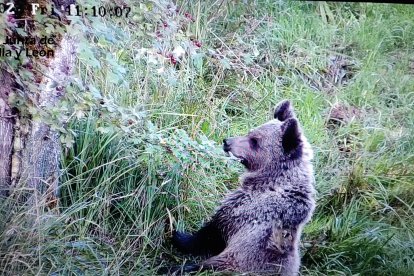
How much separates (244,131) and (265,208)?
0.27m

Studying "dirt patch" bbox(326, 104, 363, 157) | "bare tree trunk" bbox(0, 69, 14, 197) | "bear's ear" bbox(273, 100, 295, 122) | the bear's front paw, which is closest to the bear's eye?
"bear's ear" bbox(273, 100, 295, 122)

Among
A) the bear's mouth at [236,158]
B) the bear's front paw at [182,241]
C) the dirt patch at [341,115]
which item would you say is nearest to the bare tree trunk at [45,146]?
the bear's front paw at [182,241]

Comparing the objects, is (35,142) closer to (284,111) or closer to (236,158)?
(236,158)

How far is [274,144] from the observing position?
2812 mm

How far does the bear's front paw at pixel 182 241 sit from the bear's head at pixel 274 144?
307mm

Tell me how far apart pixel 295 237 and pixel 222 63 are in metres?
0.62

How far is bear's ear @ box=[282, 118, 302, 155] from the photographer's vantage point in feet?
9.04

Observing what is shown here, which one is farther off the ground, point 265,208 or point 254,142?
point 254,142

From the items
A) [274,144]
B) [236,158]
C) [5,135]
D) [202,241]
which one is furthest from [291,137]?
[5,135]

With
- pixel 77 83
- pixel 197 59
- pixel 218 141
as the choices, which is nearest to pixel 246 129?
pixel 218 141

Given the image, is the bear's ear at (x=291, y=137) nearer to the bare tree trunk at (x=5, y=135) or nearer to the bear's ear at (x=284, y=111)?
the bear's ear at (x=284, y=111)

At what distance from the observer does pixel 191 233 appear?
279 centimetres

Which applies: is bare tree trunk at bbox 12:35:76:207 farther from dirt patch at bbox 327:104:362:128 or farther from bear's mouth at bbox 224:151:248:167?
dirt patch at bbox 327:104:362:128

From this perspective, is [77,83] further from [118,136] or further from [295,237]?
[295,237]
